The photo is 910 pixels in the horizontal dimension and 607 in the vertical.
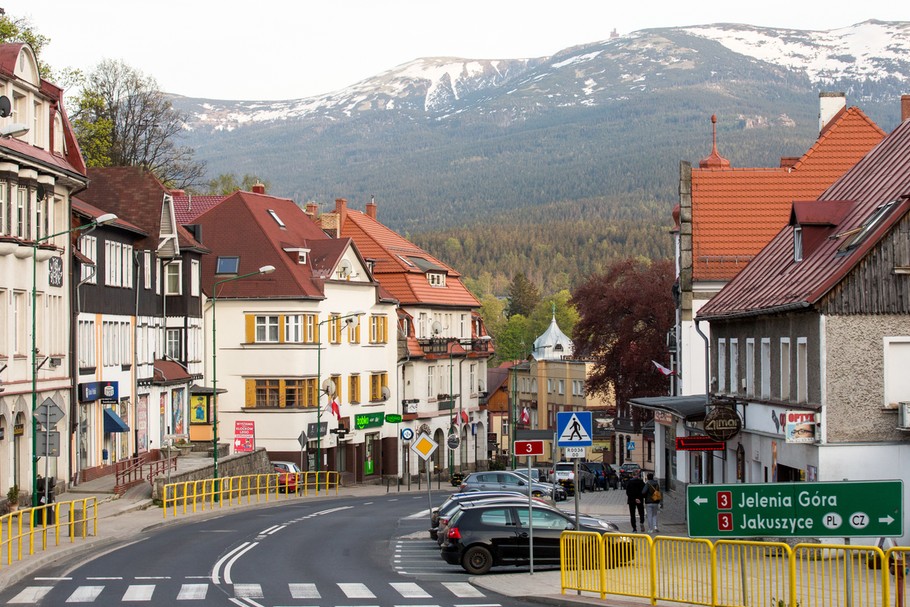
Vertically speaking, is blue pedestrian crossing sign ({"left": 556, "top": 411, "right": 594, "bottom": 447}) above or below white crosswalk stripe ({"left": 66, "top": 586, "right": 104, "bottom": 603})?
above

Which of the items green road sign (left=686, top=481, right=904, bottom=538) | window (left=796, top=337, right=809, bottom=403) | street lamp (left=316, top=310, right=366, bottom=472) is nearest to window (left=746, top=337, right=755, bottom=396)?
window (left=796, top=337, right=809, bottom=403)

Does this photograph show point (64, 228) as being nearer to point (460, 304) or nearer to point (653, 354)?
point (653, 354)

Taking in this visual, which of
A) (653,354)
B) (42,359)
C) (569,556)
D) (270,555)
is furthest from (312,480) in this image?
(569,556)

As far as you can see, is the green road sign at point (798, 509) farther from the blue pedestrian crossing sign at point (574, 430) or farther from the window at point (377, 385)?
the window at point (377, 385)

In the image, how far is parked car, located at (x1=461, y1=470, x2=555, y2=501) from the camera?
4794 cm

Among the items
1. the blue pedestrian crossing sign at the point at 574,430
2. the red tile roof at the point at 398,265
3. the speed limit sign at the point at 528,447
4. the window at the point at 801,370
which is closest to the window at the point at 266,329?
the red tile roof at the point at 398,265

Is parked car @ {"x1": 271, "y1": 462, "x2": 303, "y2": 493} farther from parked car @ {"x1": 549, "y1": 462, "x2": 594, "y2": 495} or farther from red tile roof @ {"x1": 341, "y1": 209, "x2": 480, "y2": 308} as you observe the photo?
red tile roof @ {"x1": 341, "y1": 209, "x2": 480, "y2": 308}

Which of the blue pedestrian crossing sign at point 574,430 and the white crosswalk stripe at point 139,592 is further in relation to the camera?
the blue pedestrian crossing sign at point 574,430

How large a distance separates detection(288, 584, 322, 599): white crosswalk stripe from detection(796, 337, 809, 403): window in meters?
11.4

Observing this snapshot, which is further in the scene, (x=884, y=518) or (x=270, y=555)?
(x=270, y=555)

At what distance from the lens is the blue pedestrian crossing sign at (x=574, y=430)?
26.5 meters

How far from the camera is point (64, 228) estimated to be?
45.0 m

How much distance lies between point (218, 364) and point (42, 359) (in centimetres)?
2701

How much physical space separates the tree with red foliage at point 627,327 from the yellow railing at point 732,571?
153 feet
